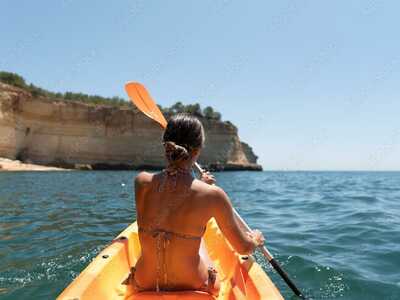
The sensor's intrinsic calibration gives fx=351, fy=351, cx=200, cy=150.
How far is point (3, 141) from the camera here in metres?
29.4

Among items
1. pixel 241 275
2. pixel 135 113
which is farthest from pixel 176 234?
pixel 135 113

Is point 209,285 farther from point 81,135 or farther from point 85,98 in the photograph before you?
point 85,98

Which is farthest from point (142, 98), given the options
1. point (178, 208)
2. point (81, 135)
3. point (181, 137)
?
point (81, 135)

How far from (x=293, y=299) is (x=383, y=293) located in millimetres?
866

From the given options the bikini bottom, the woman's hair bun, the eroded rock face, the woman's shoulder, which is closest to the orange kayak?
the bikini bottom

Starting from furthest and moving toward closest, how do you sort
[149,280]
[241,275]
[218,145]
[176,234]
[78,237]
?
[218,145]
[78,237]
[241,275]
[149,280]
[176,234]

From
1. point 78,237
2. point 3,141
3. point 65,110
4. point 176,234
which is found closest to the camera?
point 176,234

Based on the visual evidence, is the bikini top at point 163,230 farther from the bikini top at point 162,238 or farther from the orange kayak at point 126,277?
the orange kayak at point 126,277

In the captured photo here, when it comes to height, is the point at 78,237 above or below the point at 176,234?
below

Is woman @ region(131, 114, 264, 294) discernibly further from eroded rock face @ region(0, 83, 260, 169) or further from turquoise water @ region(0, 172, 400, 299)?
eroded rock face @ region(0, 83, 260, 169)

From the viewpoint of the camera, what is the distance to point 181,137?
200 cm

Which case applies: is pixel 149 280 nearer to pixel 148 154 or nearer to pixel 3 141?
pixel 3 141

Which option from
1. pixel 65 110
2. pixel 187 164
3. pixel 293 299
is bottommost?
pixel 293 299

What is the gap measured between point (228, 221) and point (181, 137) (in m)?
0.57
